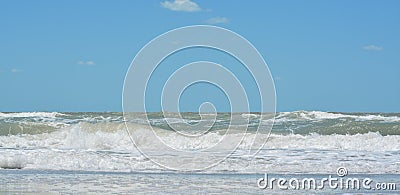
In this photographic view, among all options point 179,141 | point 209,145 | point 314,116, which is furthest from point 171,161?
point 314,116

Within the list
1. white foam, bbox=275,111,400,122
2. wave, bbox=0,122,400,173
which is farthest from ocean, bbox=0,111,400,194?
white foam, bbox=275,111,400,122

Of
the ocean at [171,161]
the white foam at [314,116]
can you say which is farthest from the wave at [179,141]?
the white foam at [314,116]

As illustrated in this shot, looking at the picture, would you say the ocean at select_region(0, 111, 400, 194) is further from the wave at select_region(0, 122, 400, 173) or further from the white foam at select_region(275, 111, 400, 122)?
the white foam at select_region(275, 111, 400, 122)

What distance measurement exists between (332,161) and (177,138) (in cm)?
933

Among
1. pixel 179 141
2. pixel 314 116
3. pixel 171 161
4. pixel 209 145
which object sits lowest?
pixel 171 161

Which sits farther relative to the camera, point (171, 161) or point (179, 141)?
point (179, 141)

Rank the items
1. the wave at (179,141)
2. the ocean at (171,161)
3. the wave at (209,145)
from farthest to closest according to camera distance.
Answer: the wave at (179,141) < the wave at (209,145) < the ocean at (171,161)

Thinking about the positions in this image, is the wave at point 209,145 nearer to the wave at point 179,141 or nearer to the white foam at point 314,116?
the wave at point 179,141

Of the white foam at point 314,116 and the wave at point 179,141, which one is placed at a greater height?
the white foam at point 314,116

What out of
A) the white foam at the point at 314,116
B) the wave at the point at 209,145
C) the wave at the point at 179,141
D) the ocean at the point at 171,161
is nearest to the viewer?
the ocean at the point at 171,161

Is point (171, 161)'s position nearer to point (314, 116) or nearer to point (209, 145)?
point (209, 145)

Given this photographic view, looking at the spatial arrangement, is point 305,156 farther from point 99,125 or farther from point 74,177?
point 99,125

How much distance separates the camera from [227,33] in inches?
504

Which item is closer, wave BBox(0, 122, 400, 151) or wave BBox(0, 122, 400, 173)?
wave BBox(0, 122, 400, 173)
